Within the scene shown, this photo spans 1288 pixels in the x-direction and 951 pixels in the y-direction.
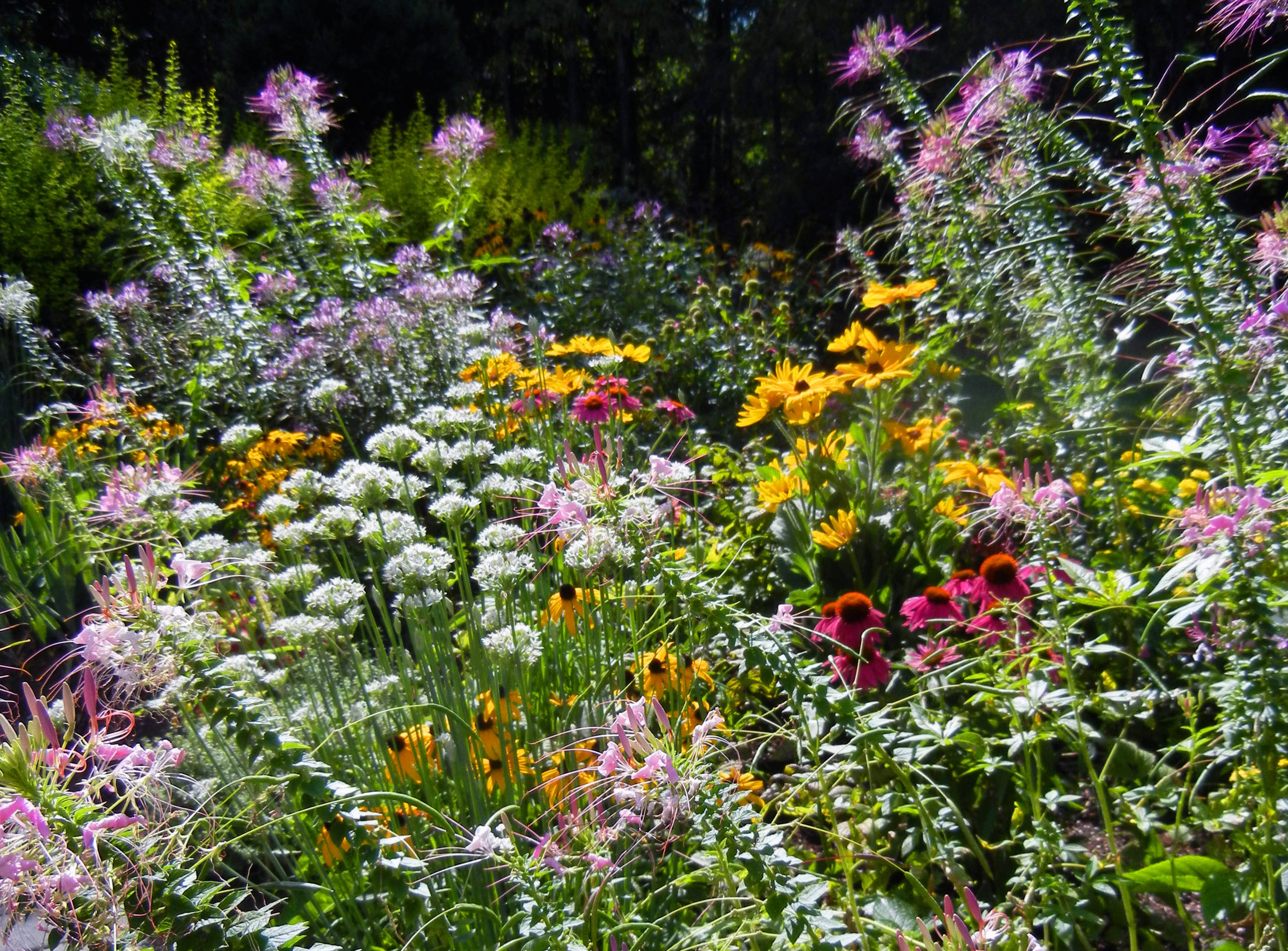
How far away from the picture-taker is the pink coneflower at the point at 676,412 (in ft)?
8.84

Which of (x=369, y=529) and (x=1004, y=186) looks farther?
(x=1004, y=186)

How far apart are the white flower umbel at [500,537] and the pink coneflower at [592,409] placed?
30.7 inches

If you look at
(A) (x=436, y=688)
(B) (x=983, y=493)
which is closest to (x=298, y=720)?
(A) (x=436, y=688)

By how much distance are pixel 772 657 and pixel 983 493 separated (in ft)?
3.18

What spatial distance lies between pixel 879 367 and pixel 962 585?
2.21 ft

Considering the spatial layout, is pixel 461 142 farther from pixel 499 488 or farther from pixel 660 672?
pixel 660 672

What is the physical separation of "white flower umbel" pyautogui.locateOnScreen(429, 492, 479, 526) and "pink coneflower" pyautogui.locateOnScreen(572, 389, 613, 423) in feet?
2.53

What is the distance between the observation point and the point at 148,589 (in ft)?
2.96

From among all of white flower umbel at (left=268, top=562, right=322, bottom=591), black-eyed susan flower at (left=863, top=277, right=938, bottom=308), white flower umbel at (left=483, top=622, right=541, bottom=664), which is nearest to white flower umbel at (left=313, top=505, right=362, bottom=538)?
white flower umbel at (left=268, top=562, right=322, bottom=591)

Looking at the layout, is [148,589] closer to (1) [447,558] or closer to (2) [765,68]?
(1) [447,558]

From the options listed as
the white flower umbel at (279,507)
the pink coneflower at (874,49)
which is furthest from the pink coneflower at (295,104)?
the white flower umbel at (279,507)

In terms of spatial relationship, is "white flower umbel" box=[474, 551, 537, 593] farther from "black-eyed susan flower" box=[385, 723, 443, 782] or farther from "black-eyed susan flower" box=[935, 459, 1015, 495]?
"black-eyed susan flower" box=[935, 459, 1015, 495]

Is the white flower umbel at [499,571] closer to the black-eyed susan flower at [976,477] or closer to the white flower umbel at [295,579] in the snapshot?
the white flower umbel at [295,579]

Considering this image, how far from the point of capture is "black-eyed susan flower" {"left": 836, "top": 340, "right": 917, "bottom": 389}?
1933 millimetres
